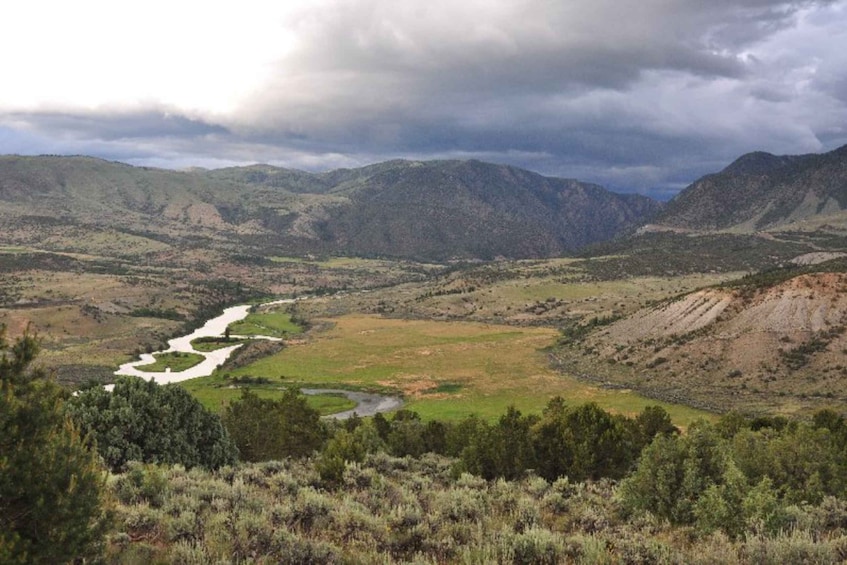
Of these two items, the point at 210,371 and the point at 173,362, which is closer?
the point at 210,371

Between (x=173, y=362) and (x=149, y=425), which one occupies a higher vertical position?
(x=149, y=425)

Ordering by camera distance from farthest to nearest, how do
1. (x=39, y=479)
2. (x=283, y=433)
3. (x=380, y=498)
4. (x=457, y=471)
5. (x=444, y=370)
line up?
(x=444, y=370), (x=283, y=433), (x=457, y=471), (x=380, y=498), (x=39, y=479)

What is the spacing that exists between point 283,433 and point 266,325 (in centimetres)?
13470

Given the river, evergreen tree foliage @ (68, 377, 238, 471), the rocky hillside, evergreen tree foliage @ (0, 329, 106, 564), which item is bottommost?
the river

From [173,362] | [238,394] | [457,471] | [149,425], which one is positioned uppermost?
[149,425]

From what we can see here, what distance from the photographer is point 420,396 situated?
9394cm

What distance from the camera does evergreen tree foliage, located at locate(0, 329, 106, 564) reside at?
8336 millimetres

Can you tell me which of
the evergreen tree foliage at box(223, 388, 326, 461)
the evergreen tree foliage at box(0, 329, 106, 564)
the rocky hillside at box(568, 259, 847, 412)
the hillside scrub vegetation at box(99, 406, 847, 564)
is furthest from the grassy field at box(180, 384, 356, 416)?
the evergreen tree foliage at box(0, 329, 106, 564)

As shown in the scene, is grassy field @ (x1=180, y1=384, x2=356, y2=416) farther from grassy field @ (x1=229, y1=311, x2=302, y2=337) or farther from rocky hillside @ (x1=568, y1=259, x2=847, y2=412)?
grassy field @ (x1=229, y1=311, x2=302, y2=337)

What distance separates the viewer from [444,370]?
111000 mm

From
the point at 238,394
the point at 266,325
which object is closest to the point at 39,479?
the point at 238,394

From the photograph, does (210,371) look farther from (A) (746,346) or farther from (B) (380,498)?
(B) (380,498)

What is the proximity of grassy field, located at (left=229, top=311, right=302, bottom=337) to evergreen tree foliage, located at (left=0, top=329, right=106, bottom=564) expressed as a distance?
148394 millimetres

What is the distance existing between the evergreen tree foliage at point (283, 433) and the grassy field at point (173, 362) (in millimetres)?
78351
